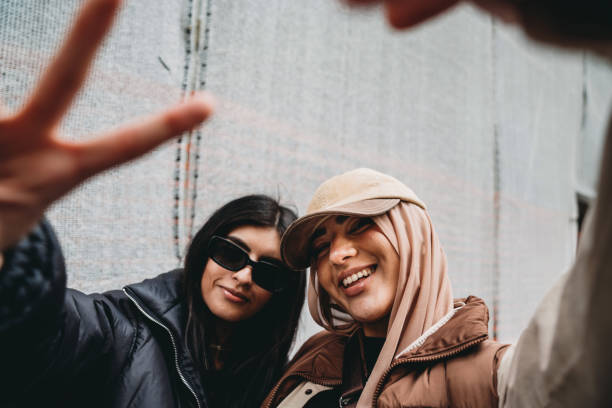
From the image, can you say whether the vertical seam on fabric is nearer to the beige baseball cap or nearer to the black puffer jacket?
the beige baseball cap

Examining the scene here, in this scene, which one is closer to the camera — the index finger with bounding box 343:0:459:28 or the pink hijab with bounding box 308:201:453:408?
the index finger with bounding box 343:0:459:28

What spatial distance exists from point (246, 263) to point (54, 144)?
3.88 feet

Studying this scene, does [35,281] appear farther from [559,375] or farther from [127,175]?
[127,175]

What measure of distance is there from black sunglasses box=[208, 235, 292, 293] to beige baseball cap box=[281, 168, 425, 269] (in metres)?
0.11

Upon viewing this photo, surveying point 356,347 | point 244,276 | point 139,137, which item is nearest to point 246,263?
point 244,276

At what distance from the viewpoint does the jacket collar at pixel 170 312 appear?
4.83 ft

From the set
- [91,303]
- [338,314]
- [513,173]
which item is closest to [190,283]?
[91,303]

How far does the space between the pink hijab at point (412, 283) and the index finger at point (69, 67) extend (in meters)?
1.12

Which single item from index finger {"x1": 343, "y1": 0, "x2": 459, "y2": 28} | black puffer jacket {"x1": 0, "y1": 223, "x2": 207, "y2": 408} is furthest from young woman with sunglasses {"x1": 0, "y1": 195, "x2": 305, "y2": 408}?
index finger {"x1": 343, "y1": 0, "x2": 459, "y2": 28}

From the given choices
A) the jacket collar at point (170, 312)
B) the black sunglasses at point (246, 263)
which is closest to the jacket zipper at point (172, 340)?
the jacket collar at point (170, 312)

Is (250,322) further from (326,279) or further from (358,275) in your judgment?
(358,275)

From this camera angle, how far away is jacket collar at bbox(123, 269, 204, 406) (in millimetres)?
1474

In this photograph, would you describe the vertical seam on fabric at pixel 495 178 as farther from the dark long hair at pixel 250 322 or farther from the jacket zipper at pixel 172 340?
the jacket zipper at pixel 172 340

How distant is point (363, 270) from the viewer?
1.53 m
